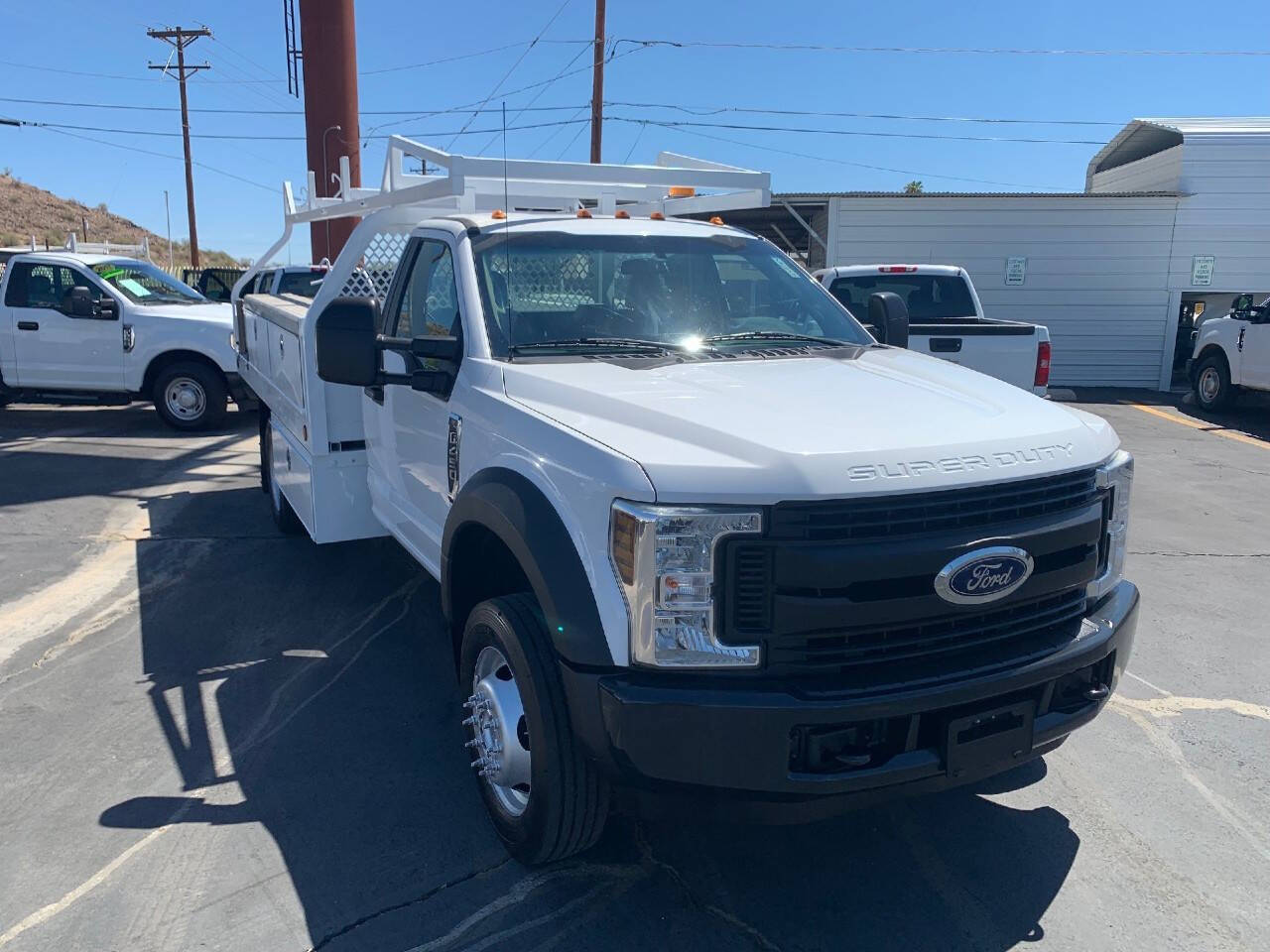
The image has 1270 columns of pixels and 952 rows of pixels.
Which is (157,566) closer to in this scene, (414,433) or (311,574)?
(311,574)

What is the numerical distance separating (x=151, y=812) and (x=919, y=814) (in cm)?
270

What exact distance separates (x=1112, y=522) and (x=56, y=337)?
11873 millimetres

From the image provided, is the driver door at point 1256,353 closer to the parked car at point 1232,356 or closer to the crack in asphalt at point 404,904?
the parked car at point 1232,356

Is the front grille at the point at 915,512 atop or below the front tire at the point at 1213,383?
atop

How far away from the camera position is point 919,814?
3.51 meters

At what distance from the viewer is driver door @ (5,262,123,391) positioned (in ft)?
37.7

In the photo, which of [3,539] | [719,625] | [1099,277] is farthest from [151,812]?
[1099,277]

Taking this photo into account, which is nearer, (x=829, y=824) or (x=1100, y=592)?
(x=1100, y=592)

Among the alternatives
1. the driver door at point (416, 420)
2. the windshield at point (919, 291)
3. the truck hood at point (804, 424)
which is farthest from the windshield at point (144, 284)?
the truck hood at point (804, 424)

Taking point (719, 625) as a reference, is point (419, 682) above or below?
below

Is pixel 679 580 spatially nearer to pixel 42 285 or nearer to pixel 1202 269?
pixel 42 285

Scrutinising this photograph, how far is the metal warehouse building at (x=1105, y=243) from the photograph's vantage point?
17.4 metres

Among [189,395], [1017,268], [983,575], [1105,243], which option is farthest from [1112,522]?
[1105,243]

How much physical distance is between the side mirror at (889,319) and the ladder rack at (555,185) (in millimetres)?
944
